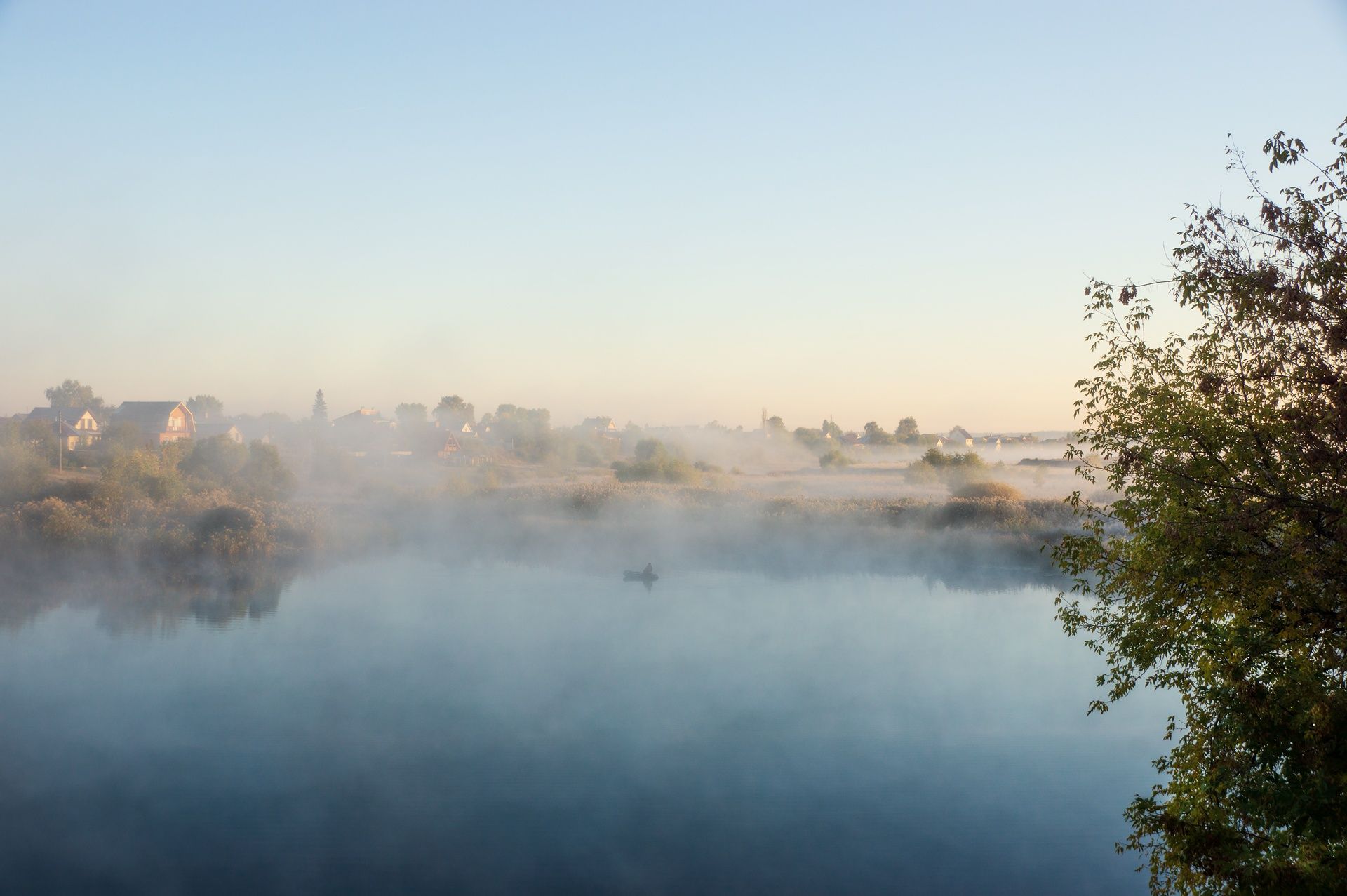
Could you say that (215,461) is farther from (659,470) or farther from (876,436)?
(876,436)

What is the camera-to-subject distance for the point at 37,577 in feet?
114

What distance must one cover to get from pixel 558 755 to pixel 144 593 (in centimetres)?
2387

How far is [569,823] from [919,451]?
4129 inches

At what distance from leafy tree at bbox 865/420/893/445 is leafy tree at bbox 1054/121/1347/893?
113715 mm

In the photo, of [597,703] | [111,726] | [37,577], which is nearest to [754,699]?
[597,703]

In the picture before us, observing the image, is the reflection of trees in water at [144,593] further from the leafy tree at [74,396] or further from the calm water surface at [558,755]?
the leafy tree at [74,396]

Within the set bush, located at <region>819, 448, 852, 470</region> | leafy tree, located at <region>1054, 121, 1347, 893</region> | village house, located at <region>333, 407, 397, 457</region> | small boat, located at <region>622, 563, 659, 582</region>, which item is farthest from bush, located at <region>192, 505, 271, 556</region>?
bush, located at <region>819, 448, 852, 470</region>

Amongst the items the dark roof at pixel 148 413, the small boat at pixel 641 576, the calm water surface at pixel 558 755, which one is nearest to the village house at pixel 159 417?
the dark roof at pixel 148 413

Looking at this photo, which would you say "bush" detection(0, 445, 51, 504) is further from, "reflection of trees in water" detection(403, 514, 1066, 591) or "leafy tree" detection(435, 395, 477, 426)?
"leafy tree" detection(435, 395, 477, 426)

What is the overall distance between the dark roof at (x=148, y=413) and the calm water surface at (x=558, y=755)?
125ft

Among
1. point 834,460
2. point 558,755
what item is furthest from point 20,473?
point 834,460

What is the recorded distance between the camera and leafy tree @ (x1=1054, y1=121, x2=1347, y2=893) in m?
8.26

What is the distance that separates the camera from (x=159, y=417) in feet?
214

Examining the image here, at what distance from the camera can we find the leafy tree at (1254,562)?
8258mm
